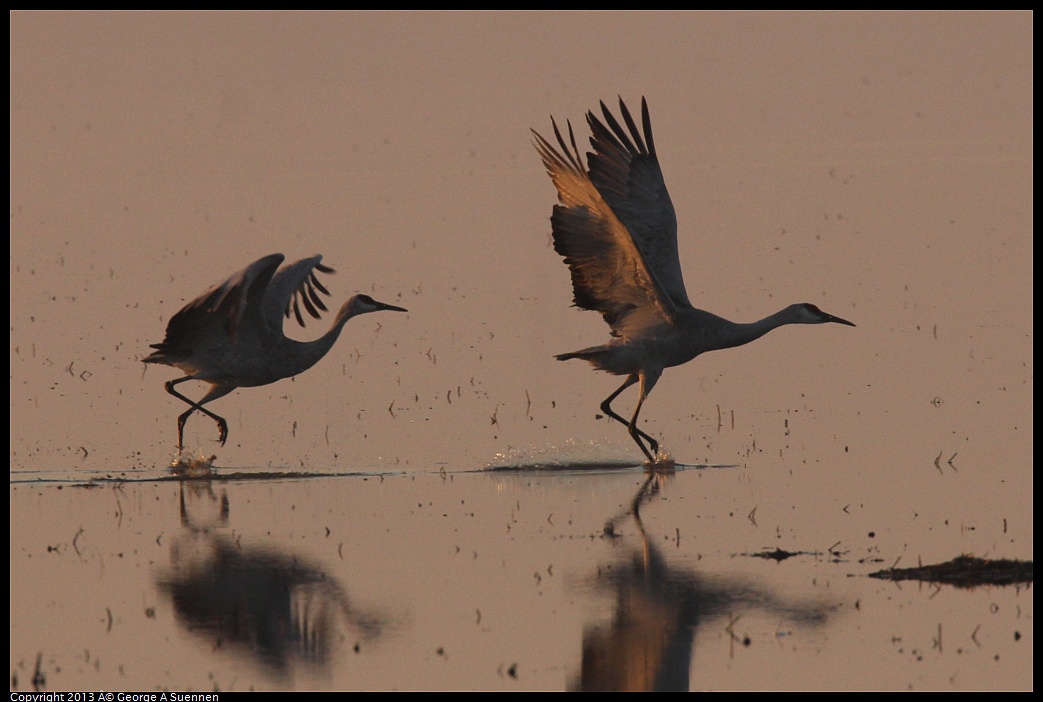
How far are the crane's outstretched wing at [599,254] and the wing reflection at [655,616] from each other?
11.7ft

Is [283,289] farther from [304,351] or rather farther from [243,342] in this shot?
[243,342]

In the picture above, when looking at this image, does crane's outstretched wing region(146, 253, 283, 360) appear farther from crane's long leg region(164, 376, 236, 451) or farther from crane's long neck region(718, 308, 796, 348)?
crane's long neck region(718, 308, 796, 348)

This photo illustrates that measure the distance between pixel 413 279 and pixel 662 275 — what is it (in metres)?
7.85

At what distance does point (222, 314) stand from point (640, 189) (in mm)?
3230

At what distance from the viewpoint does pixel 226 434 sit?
13.0 metres

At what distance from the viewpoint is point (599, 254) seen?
42.4ft

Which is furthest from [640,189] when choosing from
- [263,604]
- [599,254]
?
[263,604]

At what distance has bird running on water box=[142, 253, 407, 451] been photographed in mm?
12914

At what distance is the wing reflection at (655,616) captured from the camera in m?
7.22

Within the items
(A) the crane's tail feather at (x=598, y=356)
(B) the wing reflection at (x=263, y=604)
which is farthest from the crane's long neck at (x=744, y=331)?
(B) the wing reflection at (x=263, y=604)

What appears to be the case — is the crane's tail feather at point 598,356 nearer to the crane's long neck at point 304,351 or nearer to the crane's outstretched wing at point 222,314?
the crane's long neck at point 304,351

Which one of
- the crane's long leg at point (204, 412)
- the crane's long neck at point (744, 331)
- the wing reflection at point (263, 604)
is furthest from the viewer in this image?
the crane's long neck at point (744, 331)

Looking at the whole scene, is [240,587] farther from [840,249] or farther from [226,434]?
[840,249]

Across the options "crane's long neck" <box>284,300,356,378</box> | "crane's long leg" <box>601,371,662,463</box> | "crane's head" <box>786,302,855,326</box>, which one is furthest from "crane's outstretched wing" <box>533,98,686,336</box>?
"crane's long neck" <box>284,300,356,378</box>
